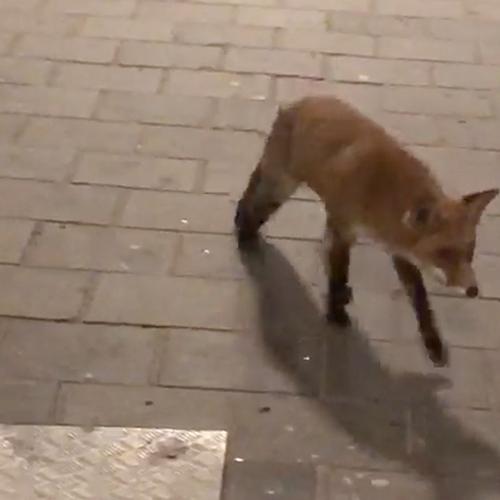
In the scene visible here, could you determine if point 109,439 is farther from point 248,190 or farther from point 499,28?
point 499,28

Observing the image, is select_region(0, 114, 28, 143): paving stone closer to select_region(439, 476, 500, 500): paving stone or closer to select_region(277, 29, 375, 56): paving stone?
select_region(277, 29, 375, 56): paving stone

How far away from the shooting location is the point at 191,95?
9.41 ft

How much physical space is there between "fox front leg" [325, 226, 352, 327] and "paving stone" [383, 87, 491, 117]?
3.06ft

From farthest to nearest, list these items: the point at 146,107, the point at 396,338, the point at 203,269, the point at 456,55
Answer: the point at 456,55, the point at 146,107, the point at 203,269, the point at 396,338

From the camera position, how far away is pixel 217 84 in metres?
2.94

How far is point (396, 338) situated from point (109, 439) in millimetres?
666

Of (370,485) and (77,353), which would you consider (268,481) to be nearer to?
(370,485)

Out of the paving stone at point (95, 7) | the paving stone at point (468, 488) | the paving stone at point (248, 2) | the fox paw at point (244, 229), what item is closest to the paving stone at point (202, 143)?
the fox paw at point (244, 229)

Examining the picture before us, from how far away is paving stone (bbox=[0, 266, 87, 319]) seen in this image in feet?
6.80

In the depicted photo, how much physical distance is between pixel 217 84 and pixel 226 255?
0.87 m

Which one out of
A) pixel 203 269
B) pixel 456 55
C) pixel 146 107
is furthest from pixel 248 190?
pixel 456 55

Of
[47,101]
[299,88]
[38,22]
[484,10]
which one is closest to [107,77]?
[47,101]

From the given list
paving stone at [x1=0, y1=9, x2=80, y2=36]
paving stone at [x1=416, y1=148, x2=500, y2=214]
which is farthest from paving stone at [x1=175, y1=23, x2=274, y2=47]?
paving stone at [x1=416, y1=148, x2=500, y2=214]

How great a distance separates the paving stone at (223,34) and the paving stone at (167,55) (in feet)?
0.19
